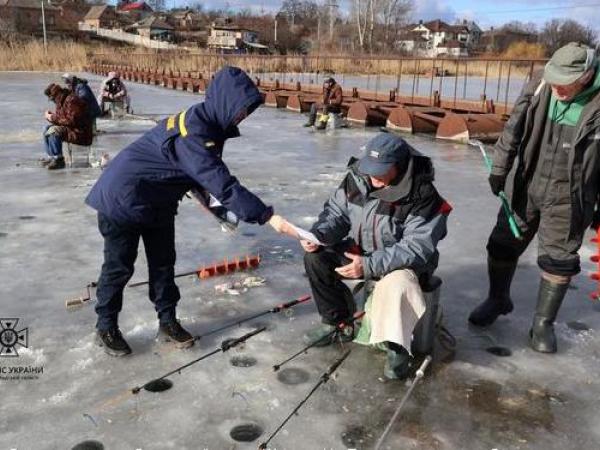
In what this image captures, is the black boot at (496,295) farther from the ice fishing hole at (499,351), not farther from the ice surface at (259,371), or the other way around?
the ice fishing hole at (499,351)

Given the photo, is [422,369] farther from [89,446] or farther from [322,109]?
[322,109]

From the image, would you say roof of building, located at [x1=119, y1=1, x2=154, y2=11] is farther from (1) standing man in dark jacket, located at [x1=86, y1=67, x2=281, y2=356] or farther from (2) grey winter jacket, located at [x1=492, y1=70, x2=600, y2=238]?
(2) grey winter jacket, located at [x1=492, y1=70, x2=600, y2=238]

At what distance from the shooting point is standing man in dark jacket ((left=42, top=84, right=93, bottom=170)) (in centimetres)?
807

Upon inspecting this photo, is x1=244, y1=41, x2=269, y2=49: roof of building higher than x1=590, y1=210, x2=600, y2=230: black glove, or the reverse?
x1=244, y1=41, x2=269, y2=49: roof of building

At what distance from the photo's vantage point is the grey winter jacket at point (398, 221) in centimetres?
284

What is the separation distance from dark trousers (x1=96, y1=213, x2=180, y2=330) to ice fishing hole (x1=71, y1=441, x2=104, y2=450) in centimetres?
83

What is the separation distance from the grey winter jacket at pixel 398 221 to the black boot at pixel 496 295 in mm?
738

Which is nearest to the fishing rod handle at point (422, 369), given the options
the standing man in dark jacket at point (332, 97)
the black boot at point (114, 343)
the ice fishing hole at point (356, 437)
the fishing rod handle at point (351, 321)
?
the ice fishing hole at point (356, 437)

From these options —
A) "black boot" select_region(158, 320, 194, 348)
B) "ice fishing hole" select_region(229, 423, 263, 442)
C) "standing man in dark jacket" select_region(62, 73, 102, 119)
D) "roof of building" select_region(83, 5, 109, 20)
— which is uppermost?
"roof of building" select_region(83, 5, 109, 20)

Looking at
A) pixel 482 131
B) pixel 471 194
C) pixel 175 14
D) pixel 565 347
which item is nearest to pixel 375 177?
pixel 565 347

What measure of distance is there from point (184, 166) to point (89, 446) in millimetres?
1278

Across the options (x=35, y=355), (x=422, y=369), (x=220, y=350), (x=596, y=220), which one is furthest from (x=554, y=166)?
(x=35, y=355)

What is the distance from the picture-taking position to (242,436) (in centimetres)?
251

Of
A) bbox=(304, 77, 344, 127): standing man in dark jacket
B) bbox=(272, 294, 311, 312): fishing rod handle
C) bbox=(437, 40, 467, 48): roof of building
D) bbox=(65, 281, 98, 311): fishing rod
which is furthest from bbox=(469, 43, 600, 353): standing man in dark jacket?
bbox=(437, 40, 467, 48): roof of building
